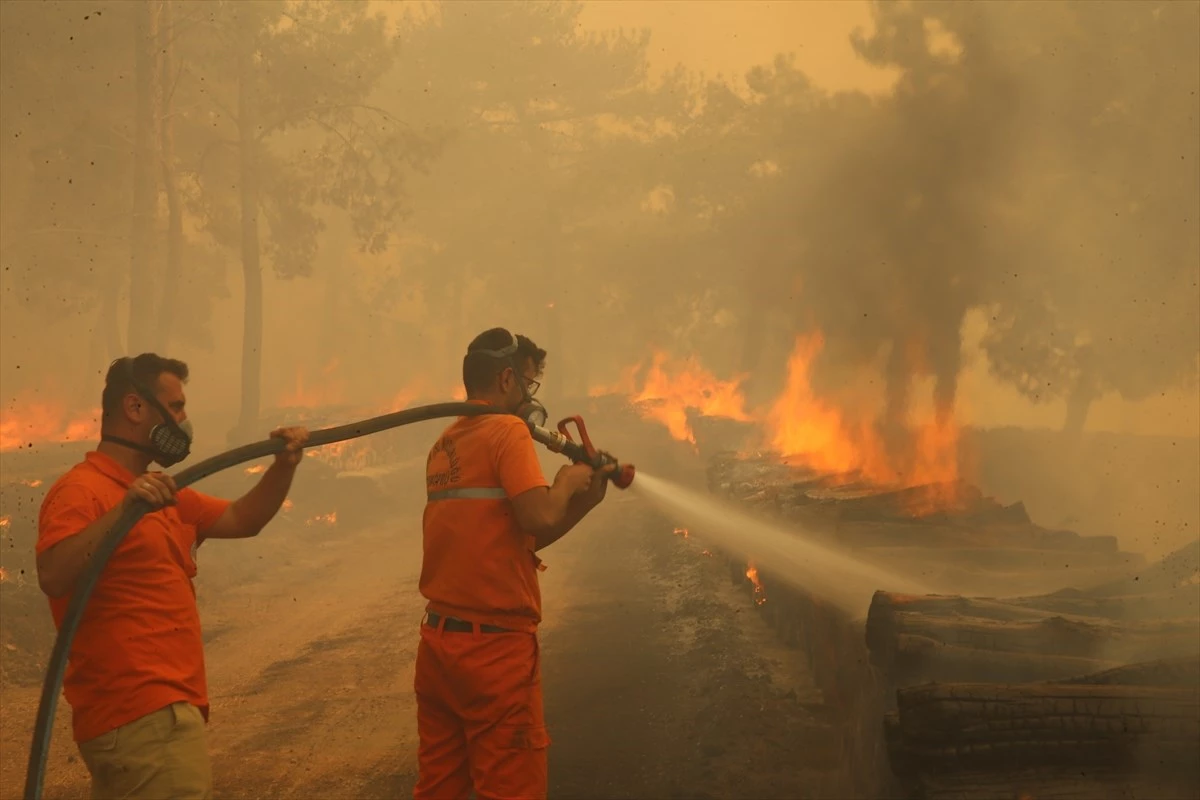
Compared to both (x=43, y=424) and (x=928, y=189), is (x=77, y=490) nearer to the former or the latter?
(x=928, y=189)

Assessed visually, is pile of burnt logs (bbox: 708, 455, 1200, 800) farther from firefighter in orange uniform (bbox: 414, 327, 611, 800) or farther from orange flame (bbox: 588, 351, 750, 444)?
orange flame (bbox: 588, 351, 750, 444)

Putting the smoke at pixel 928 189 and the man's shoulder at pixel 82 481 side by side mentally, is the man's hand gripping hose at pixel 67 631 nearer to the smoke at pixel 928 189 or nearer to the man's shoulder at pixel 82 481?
the man's shoulder at pixel 82 481

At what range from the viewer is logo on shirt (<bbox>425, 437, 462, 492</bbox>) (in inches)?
145

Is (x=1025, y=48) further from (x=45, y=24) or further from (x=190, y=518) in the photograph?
(x=45, y=24)

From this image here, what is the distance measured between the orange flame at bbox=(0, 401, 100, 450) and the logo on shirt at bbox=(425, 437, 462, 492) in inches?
1002

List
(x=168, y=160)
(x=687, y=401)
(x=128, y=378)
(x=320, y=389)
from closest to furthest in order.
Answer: (x=128, y=378) → (x=168, y=160) → (x=687, y=401) → (x=320, y=389)

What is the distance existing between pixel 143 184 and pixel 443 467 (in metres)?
16.5

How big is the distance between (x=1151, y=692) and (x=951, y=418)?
8943 millimetres

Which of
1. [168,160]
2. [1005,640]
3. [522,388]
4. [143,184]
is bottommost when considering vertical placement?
[1005,640]

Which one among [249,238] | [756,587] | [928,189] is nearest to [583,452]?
[756,587]

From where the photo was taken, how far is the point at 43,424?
94.1 feet

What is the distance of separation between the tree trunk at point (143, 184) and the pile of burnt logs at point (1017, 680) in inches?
565

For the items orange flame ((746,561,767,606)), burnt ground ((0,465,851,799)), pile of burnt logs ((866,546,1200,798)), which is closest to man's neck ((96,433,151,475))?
pile of burnt logs ((866,546,1200,798))

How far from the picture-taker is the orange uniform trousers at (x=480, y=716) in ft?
11.3
